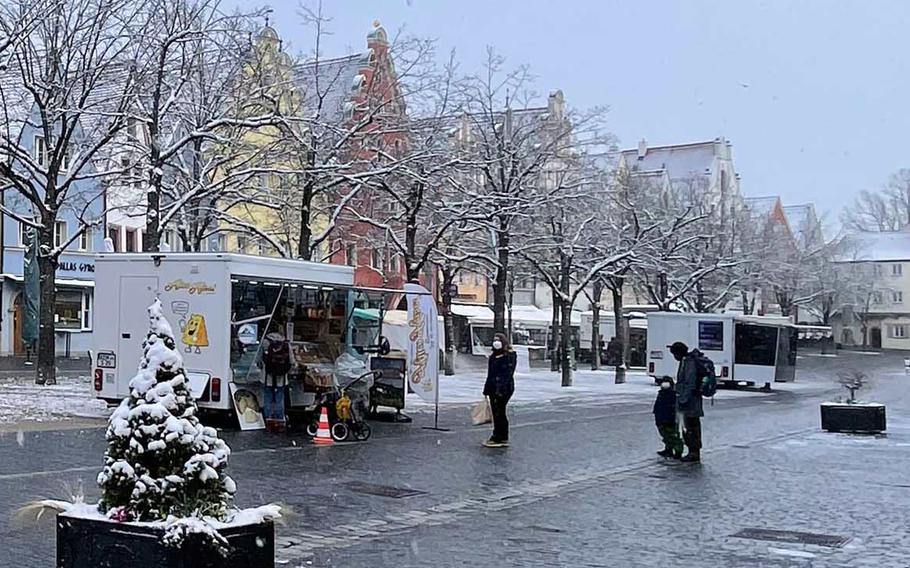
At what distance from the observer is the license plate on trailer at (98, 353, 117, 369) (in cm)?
2088

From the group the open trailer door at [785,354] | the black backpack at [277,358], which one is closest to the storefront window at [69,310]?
the open trailer door at [785,354]

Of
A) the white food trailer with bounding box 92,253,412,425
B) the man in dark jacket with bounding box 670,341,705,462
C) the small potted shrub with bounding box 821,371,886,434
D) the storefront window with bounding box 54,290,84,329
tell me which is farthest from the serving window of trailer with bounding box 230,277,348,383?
the storefront window with bounding box 54,290,84,329

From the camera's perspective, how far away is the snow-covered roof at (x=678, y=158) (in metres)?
91.0

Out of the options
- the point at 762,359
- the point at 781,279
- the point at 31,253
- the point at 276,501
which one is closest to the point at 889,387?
the point at 762,359

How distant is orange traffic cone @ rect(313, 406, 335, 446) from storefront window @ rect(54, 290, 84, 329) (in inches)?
1338

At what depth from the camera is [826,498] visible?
13.5 m

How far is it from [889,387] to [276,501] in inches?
1568

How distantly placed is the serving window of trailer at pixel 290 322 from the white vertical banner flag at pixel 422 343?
1563 mm

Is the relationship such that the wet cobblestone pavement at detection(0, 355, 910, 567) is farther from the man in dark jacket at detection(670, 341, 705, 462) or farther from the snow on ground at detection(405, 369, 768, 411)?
the snow on ground at detection(405, 369, 768, 411)

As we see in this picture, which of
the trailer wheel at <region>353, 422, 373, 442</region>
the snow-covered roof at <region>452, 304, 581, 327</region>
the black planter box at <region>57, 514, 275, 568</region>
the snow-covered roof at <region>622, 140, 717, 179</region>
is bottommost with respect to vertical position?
the trailer wheel at <region>353, 422, 373, 442</region>

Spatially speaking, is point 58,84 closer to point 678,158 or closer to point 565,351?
point 565,351

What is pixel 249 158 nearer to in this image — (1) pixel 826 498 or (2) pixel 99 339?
(2) pixel 99 339

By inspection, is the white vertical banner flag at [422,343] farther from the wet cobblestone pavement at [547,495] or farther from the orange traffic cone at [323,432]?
the orange traffic cone at [323,432]

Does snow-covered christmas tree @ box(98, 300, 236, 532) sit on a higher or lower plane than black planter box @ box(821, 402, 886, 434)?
higher
